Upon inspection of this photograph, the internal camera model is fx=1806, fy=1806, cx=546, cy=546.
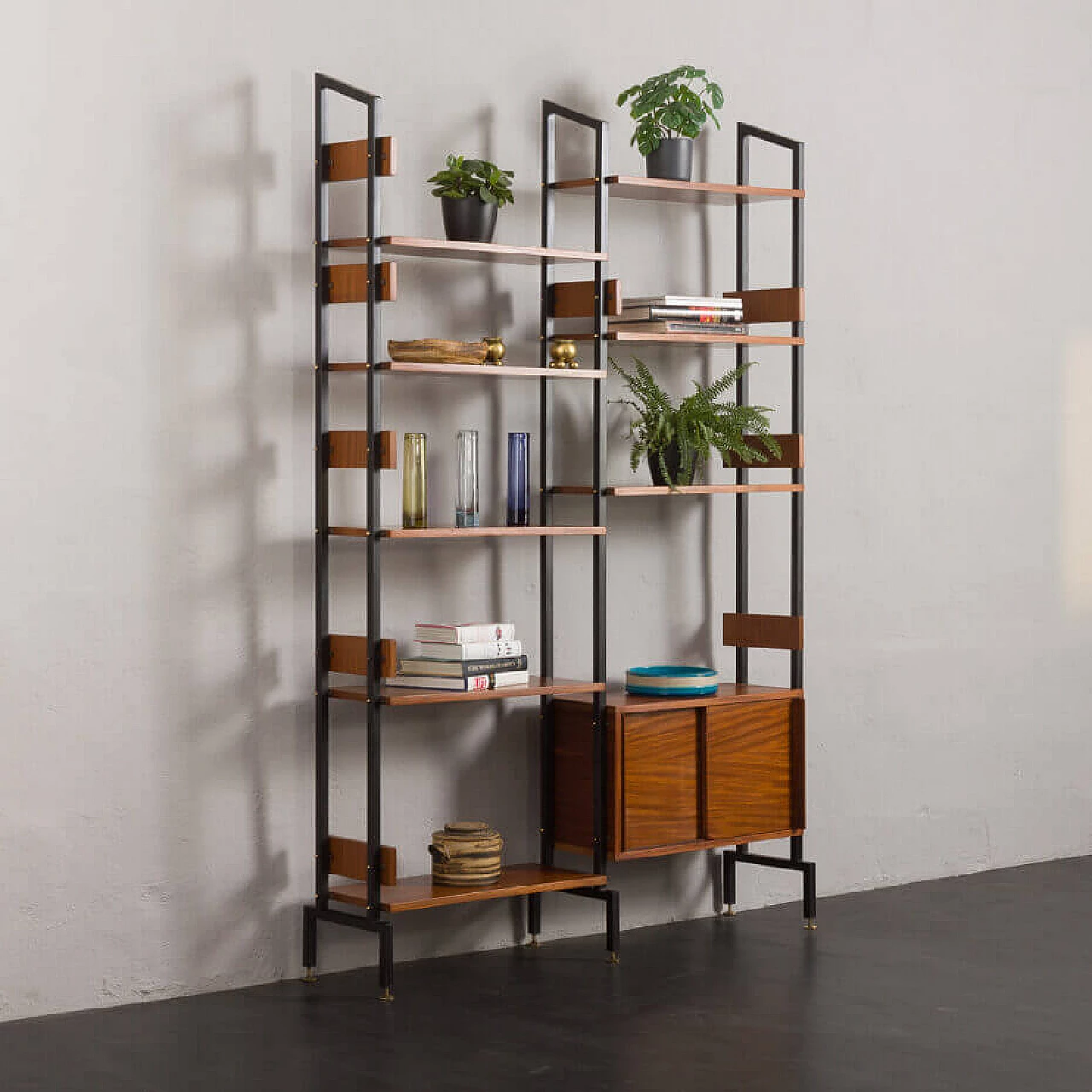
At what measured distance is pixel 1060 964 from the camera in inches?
192

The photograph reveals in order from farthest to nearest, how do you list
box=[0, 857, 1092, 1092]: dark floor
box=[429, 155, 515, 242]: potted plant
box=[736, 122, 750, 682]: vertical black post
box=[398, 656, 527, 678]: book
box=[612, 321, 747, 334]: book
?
box=[736, 122, 750, 682]: vertical black post < box=[612, 321, 747, 334]: book < box=[429, 155, 515, 242]: potted plant < box=[398, 656, 527, 678]: book < box=[0, 857, 1092, 1092]: dark floor

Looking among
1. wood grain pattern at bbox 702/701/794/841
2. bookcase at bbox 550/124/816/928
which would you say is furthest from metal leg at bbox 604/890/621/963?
wood grain pattern at bbox 702/701/794/841

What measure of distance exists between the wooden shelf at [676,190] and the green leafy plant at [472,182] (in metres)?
0.30

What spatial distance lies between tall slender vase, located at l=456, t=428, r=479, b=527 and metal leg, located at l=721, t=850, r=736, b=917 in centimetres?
149

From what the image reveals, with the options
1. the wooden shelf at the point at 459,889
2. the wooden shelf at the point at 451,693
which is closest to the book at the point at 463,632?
the wooden shelf at the point at 451,693

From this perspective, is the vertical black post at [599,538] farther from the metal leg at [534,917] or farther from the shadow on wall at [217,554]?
the shadow on wall at [217,554]

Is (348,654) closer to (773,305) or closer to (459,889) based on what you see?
(459,889)

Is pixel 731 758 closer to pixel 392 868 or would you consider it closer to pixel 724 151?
pixel 392 868

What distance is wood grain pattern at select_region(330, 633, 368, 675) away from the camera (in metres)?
4.60

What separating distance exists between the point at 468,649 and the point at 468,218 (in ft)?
3.74

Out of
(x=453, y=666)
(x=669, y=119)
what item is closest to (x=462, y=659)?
(x=453, y=666)

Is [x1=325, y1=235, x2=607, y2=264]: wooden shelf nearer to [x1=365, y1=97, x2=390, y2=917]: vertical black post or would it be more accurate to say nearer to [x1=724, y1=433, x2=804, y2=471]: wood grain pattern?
[x1=365, y1=97, x2=390, y2=917]: vertical black post

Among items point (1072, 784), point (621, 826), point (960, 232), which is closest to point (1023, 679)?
point (1072, 784)

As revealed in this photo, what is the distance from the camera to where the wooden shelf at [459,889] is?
4594 mm
